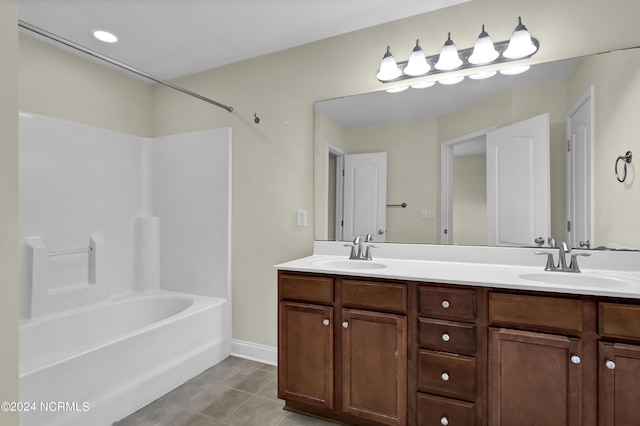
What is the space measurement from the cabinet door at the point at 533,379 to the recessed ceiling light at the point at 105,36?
3.10 m

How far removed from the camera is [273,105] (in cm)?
264

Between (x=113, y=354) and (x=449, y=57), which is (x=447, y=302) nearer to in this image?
(x=449, y=57)

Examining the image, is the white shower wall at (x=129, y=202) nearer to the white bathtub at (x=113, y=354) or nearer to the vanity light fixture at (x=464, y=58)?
the white bathtub at (x=113, y=354)

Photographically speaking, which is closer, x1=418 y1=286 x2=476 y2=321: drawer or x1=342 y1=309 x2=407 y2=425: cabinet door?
x1=418 y1=286 x2=476 y2=321: drawer

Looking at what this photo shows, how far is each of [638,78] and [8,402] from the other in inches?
113

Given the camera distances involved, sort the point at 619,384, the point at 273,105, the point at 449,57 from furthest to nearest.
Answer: the point at 273,105 → the point at 449,57 → the point at 619,384

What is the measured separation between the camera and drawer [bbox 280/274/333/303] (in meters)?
1.81

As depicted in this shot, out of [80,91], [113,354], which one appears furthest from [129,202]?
[113,354]

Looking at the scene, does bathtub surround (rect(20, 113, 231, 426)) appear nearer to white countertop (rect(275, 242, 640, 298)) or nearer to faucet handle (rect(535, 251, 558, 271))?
white countertop (rect(275, 242, 640, 298))

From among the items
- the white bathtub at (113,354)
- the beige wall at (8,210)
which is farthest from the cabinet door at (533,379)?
the white bathtub at (113,354)

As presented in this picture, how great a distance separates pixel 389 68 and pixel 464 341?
168 cm

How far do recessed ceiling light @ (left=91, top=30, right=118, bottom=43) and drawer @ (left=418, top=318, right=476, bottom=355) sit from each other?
2.85 meters

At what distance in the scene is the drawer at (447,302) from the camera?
1.50m

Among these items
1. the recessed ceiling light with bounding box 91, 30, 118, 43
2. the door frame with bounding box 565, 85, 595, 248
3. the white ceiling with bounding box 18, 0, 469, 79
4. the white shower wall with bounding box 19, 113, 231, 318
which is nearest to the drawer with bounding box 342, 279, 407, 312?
the door frame with bounding box 565, 85, 595, 248
